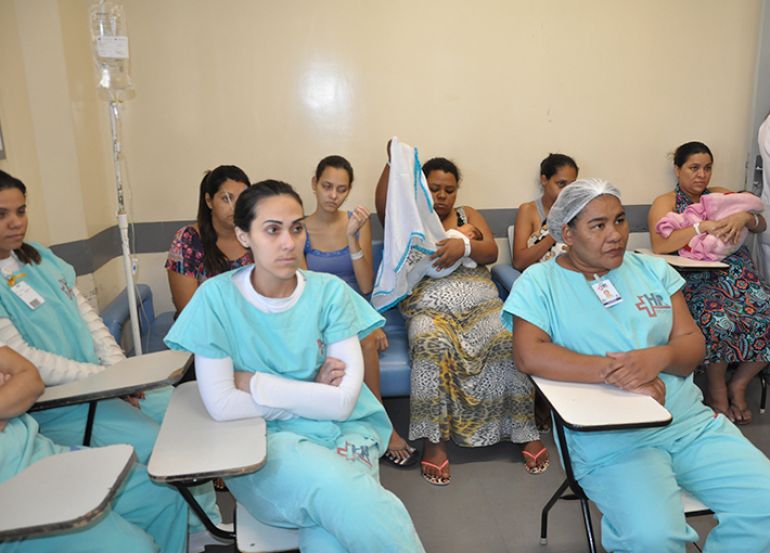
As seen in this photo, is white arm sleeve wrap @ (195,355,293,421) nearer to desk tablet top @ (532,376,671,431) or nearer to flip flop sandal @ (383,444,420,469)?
desk tablet top @ (532,376,671,431)

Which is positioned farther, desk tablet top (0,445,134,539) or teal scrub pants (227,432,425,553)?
teal scrub pants (227,432,425,553)

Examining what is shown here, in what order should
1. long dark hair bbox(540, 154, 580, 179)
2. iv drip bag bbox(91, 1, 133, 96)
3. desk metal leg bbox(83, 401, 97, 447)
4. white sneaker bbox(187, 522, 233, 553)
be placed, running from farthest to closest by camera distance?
1. long dark hair bbox(540, 154, 580, 179)
2. iv drip bag bbox(91, 1, 133, 96)
3. white sneaker bbox(187, 522, 233, 553)
4. desk metal leg bbox(83, 401, 97, 447)

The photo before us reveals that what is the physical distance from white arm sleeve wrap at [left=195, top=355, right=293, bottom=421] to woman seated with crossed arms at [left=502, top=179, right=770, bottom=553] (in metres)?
0.88

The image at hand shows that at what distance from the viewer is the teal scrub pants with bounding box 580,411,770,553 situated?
1563mm

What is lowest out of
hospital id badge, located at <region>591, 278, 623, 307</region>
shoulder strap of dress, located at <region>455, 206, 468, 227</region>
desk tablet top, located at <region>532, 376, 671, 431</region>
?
desk tablet top, located at <region>532, 376, 671, 431</region>

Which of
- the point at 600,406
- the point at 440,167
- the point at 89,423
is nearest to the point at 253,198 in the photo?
the point at 89,423

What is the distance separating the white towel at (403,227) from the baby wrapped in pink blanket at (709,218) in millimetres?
1595

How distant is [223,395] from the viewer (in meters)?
1.59

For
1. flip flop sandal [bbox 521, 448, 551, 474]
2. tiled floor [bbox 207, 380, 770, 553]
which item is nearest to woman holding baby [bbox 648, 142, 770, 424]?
tiled floor [bbox 207, 380, 770, 553]

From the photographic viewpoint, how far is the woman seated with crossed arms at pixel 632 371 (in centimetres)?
160

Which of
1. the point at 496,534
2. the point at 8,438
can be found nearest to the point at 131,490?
the point at 8,438

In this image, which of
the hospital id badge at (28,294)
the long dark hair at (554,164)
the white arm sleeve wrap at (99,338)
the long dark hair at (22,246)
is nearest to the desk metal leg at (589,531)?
the white arm sleeve wrap at (99,338)

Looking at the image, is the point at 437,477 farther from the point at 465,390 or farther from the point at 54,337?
the point at 54,337

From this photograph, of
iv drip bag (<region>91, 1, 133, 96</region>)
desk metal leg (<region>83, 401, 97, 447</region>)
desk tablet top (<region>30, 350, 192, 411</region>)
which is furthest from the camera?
iv drip bag (<region>91, 1, 133, 96</region>)
